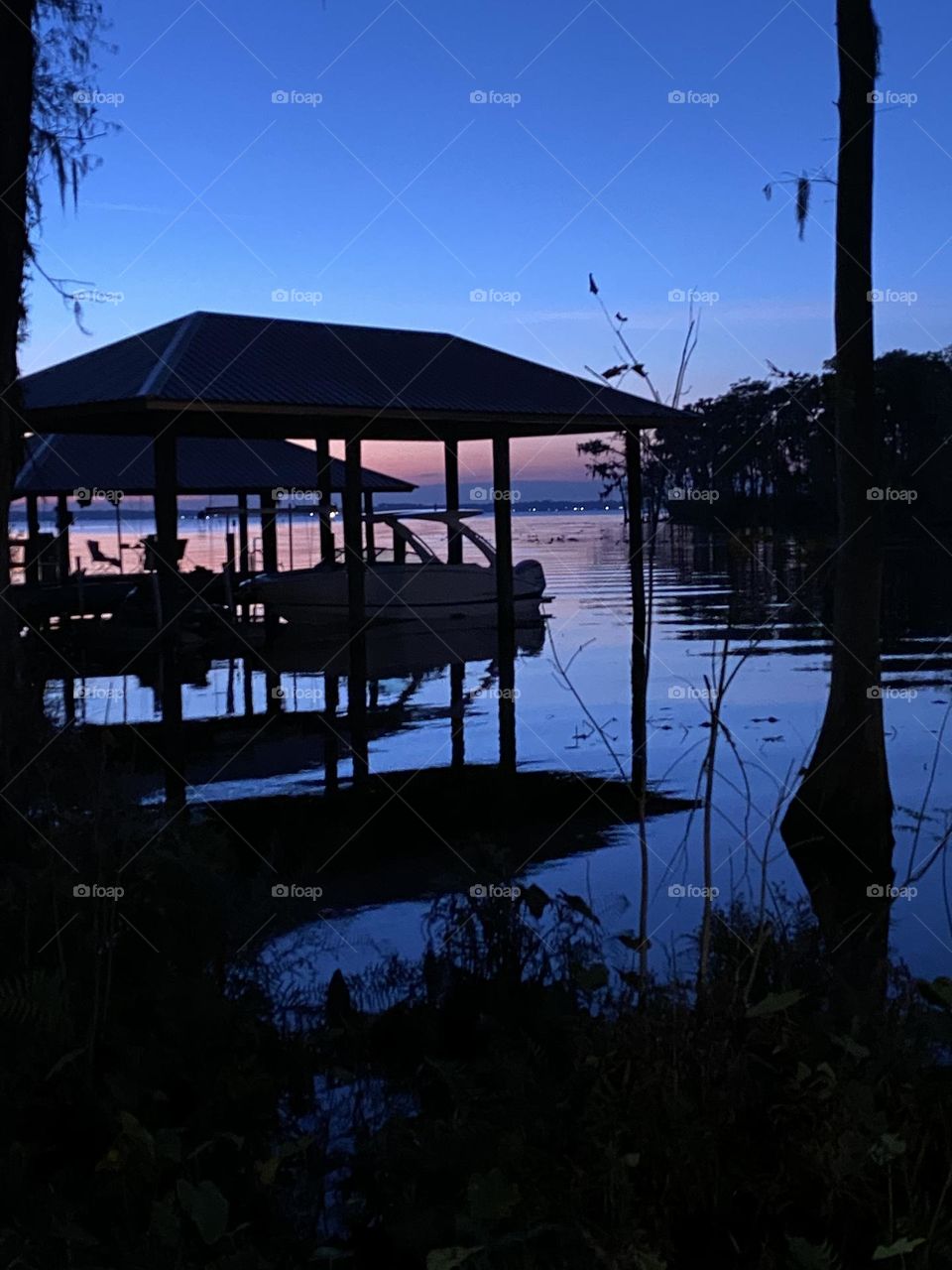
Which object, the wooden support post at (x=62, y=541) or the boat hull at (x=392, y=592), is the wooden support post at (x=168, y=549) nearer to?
the boat hull at (x=392, y=592)

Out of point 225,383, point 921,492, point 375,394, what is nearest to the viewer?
point 225,383

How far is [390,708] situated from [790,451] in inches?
3381

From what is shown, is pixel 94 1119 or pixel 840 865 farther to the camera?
pixel 840 865

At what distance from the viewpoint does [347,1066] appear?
554 centimetres

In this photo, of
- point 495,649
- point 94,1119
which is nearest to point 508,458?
point 495,649

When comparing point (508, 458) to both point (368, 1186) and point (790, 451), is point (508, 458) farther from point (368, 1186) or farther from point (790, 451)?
point (790, 451)

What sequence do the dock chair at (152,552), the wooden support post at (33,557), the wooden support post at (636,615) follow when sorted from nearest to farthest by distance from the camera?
the wooden support post at (636,615) < the dock chair at (152,552) < the wooden support post at (33,557)

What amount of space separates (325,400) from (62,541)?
47.9ft

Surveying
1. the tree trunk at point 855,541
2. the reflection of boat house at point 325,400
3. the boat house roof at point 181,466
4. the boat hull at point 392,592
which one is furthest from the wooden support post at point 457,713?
the boat house roof at point 181,466

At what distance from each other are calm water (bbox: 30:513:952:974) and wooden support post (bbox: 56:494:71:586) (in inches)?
322

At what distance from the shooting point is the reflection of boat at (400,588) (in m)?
27.2

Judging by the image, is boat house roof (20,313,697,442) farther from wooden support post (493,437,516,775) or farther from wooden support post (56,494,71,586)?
wooden support post (56,494,71,586)

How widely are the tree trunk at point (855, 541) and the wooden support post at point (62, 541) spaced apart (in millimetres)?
24350

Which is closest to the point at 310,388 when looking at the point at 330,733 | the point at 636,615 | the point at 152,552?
the point at 152,552
